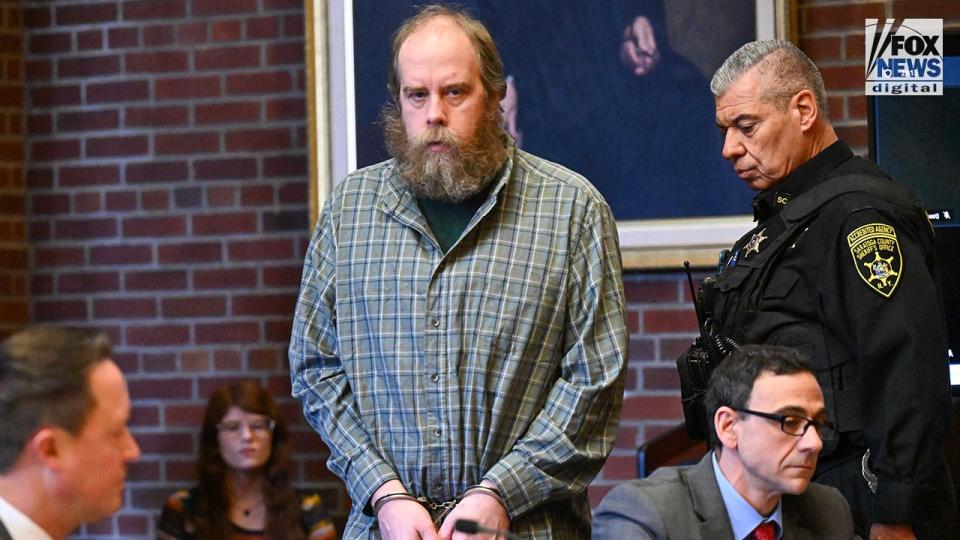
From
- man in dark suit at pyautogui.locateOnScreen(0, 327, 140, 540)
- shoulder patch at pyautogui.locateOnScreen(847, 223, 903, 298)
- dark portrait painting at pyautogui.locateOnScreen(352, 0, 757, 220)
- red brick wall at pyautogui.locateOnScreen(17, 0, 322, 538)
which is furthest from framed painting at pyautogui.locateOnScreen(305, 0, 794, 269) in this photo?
man in dark suit at pyautogui.locateOnScreen(0, 327, 140, 540)

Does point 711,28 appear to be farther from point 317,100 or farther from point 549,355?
point 549,355

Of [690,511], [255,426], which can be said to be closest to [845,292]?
[690,511]

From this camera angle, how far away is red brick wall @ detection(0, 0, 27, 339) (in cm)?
442

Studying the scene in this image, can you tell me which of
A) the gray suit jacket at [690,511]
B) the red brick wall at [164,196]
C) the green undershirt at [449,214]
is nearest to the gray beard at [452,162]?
the green undershirt at [449,214]

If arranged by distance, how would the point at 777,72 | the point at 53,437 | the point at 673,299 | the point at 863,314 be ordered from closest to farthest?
the point at 53,437 < the point at 863,314 < the point at 777,72 < the point at 673,299

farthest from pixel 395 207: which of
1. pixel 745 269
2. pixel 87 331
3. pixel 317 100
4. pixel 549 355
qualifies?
pixel 317 100

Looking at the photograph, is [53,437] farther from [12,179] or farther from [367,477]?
[12,179]

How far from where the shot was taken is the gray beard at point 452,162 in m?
2.53

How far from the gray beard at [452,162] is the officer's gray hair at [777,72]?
1.87 feet

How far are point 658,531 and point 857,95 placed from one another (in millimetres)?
1886

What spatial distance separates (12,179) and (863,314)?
287cm

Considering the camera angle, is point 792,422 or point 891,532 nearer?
point 792,422

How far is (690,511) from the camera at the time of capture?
2.46 metres

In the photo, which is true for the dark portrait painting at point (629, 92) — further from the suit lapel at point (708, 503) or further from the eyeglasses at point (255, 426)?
the suit lapel at point (708, 503)
